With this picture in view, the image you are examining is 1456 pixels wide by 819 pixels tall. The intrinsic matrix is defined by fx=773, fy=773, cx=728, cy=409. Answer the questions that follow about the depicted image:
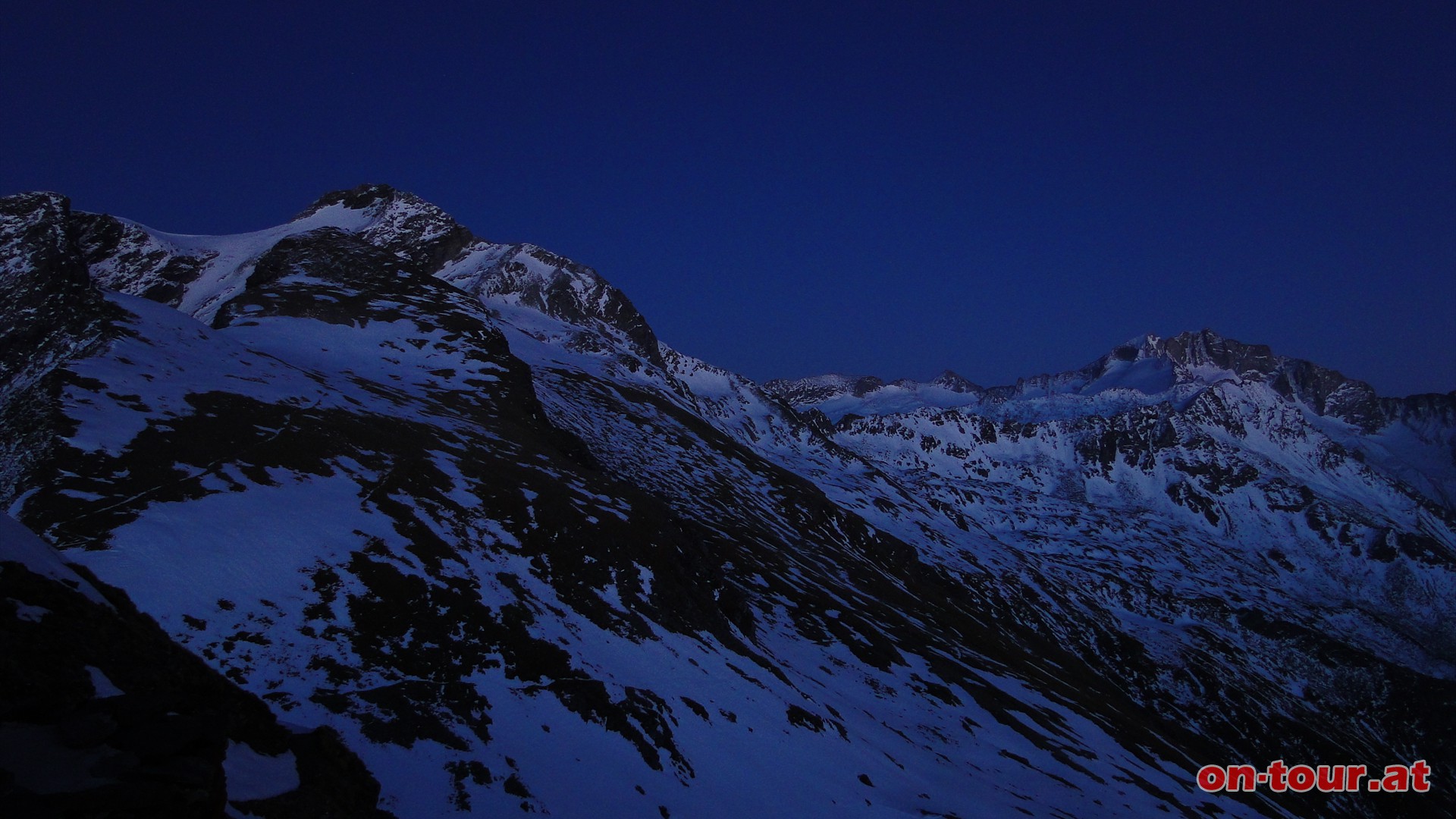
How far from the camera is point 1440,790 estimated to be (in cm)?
17862

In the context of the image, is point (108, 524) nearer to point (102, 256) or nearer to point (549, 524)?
point (549, 524)

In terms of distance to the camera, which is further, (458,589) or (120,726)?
(458,589)

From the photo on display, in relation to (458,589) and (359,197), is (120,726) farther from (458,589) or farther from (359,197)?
(359,197)

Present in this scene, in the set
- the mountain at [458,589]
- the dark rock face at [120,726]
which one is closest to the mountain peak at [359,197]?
the mountain at [458,589]

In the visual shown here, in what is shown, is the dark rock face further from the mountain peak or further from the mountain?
the mountain peak

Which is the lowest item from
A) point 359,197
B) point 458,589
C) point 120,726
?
point 120,726

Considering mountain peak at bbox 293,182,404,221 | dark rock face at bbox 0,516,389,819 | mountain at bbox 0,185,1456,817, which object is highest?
mountain peak at bbox 293,182,404,221

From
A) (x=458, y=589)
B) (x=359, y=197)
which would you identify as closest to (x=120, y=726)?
(x=458, y=589)

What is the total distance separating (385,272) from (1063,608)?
6490 inches

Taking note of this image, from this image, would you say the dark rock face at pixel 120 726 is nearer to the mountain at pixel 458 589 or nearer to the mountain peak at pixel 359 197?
the mountain at pixel 458 589

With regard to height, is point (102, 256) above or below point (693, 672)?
above

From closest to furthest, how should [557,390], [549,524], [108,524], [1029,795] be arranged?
[108,524] < [549,524] < [1029,795] < [557,390]

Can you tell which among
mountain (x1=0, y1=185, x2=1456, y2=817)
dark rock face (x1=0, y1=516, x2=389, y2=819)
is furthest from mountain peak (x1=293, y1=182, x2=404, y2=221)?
dark rock face (x1=0, y1=516, x2=389, y2=819)

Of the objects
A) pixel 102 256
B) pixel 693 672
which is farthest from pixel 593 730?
pixel 102 256
